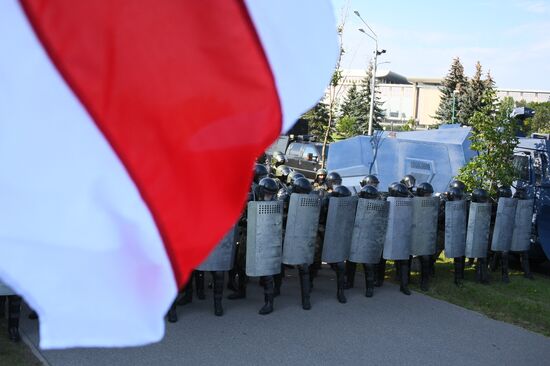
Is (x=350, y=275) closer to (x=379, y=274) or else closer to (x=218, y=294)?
(x=379, y=274)

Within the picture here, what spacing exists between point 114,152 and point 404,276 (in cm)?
741

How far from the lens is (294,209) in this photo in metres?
7.59

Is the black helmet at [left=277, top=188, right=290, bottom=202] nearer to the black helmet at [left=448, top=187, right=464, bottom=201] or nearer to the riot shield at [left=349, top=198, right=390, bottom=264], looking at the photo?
the riot shield at [left=349, top=198, right=390, bottom=264]

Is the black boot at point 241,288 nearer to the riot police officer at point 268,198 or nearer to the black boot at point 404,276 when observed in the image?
the riot police officer at point 268,198

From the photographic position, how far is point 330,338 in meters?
6.52

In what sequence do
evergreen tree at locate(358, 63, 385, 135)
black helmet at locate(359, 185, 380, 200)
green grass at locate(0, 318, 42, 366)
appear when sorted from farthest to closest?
evergreen tree at locate(358, 63, 385, 135) → black helmet at locate(359, 185, 380, 200) → green grass at locate(0, 318, 42, 366)

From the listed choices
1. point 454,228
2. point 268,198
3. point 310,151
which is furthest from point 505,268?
point 310,151

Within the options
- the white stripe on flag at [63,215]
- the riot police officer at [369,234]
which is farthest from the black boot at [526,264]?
the white stripe on flag at [63,215]

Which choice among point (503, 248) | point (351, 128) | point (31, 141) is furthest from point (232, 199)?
point (351, 128)

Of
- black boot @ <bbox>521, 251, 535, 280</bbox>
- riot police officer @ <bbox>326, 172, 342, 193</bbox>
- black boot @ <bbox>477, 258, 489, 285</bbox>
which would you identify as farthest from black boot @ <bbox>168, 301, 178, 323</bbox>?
black boot @ <bbox>521, 251, 535, 280</bbox>

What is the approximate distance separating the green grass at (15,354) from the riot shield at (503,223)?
23.8ft

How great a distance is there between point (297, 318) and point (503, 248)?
4.44 metres

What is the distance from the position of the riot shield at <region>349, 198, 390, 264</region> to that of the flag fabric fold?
644 centimetres

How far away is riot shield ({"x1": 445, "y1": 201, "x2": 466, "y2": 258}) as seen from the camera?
30.1 feet
